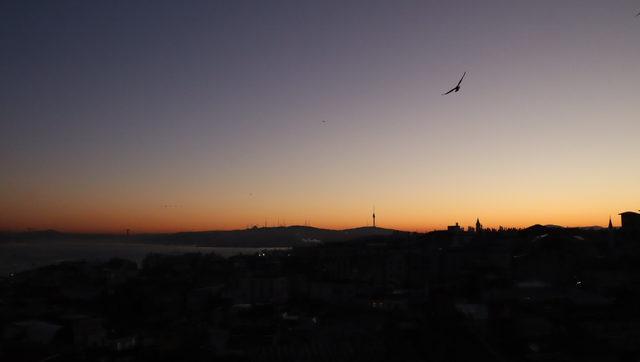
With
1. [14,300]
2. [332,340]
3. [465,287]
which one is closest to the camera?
[332,340]

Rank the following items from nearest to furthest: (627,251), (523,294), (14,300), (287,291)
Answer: (523,294) → (14,300) → (287,291) → (627,251)

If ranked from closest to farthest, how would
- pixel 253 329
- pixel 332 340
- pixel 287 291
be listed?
pixel 332 340 → pixel 253 329 → pixel 287 291

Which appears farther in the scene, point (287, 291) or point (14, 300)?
point (287, 291)

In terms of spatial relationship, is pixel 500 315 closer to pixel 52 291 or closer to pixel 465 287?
pixel 465 287

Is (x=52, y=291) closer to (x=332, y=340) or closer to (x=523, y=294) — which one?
(x=332, y=340)

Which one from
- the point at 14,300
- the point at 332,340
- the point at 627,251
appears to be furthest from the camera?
A: the point at 627,251

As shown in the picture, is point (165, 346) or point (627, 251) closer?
point (165, 346)

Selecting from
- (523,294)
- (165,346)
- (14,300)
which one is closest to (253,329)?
(165,346)

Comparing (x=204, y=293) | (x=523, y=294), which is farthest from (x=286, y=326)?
(x=204, y=293)

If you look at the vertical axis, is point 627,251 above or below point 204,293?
above
